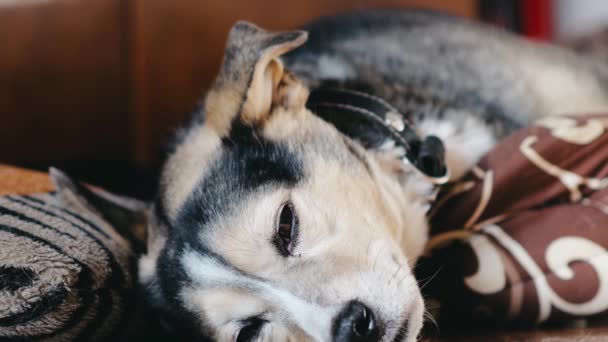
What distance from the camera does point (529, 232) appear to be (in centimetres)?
136

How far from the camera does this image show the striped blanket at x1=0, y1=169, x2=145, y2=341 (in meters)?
1.01

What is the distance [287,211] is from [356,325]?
0.94ft

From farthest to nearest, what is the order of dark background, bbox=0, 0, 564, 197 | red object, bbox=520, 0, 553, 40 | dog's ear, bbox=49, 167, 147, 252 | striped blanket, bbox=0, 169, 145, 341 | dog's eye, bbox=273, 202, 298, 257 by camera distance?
red object, bbox=520, 0, 553, 40, dark background, bbox=0, 0, 564, 197, dog's ear, bbox=49, 167, 147, 252, dog's eye, bbox=273, 202, 298, 257, striped blanket, bbox=0, 169, 145, 341

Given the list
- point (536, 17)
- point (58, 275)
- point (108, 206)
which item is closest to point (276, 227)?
point (58, 275)

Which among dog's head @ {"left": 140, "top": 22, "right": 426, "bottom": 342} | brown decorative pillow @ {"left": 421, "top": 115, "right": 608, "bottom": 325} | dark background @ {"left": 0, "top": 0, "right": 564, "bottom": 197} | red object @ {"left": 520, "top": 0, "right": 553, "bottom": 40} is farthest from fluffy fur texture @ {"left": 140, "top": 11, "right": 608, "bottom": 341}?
red object @ {"left": 520, "top": 0, "right": 553, "bottom": 40}

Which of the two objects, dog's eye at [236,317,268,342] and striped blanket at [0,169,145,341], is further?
dog's eye at [236,317,268,342]

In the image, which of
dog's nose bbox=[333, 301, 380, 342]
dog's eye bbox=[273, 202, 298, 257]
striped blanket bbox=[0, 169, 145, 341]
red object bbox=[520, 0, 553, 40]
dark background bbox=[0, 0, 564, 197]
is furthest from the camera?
red object bbox=[520, 0, 553, 40]

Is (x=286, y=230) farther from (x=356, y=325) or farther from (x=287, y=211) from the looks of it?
(x=356, y=325)

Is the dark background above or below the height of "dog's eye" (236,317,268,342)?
above

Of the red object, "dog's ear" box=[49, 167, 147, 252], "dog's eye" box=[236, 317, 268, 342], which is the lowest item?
"dog's eye" box=[236, 317, 268, 342]

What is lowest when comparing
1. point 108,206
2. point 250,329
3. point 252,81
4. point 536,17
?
point 250,329

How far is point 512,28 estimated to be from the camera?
3686mm

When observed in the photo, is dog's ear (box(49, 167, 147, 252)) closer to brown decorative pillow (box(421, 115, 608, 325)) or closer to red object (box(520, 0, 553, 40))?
brown decorative pillow (box(421, 115, 608, 325))

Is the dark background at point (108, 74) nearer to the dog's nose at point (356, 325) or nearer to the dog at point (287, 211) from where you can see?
the dog at point (287, 211)
